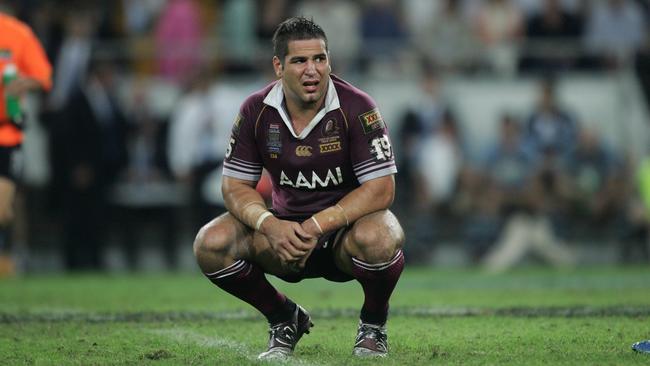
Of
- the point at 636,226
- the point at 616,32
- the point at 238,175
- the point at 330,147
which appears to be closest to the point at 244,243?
the point at 238,175

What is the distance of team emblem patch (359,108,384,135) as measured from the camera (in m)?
6.72

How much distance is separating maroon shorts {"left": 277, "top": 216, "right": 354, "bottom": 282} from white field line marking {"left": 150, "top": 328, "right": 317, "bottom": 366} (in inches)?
19.6

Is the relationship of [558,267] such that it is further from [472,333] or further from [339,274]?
[339,274]

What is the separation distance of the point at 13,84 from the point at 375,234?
175 inches

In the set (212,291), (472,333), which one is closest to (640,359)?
(472,333)

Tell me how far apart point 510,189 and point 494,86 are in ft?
4.68

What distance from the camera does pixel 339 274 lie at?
6.98 metres

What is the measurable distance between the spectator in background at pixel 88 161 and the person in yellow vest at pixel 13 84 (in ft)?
16.7

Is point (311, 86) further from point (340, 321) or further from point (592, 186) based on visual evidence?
point (592, 186)

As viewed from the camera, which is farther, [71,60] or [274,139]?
[71,60]

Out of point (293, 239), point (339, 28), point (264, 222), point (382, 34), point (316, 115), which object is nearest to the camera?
point (293, 239)

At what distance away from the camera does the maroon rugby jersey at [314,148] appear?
6719 millimetres

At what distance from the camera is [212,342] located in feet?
24.5

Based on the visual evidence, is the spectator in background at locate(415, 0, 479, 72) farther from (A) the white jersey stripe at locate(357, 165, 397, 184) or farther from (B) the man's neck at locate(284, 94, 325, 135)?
(A) the white jersey stripe at locate(357, 165, 397, 184)
